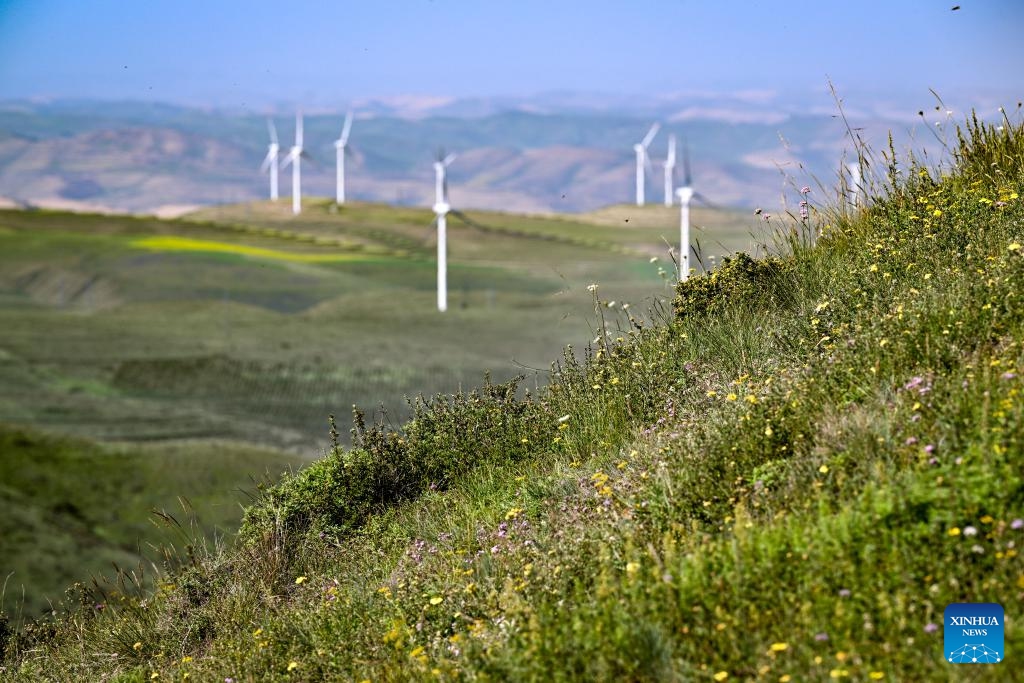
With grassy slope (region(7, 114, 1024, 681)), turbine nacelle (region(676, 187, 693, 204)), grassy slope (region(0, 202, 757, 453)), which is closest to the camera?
grassy slope (region(7, 114, 1024, 681))

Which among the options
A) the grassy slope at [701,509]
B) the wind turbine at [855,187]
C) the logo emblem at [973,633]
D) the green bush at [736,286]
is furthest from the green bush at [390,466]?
the logo emblem at [973,633]

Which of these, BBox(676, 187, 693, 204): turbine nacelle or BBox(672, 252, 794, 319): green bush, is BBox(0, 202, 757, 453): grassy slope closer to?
BBox(676, 187, 693, 204): turbine nacelle

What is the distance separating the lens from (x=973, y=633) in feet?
15.3

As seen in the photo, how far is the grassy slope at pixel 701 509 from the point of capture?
5.20m

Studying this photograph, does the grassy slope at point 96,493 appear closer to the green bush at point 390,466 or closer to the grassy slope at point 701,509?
the green bush at point 390,466

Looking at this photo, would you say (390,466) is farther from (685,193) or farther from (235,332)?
(235,332)

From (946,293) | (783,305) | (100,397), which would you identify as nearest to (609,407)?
(783,305)

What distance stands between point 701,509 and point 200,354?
4450 inches

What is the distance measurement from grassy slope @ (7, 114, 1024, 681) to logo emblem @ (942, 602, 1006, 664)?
6 centimetres

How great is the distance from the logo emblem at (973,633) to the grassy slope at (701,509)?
0.06 meters

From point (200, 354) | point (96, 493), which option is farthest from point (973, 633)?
point (200, 354)

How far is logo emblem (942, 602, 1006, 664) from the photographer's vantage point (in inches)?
180

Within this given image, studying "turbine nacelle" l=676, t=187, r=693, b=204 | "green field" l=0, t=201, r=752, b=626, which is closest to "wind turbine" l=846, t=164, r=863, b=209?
"green field" l=0, t=201, r=752, b=626

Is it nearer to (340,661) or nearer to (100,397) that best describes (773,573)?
(340,661)
